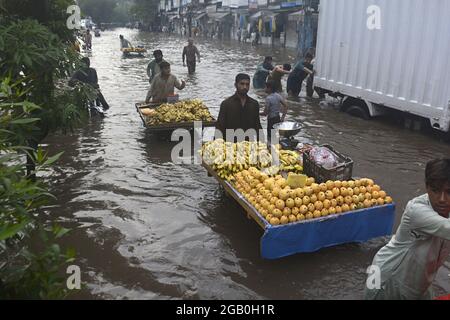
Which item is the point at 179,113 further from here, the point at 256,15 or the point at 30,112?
the point at 256,15

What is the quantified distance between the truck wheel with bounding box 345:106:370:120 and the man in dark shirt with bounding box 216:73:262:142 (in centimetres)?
590

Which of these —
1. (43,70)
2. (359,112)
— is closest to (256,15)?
(359,112)

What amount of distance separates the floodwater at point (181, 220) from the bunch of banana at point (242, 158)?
0.72 meters

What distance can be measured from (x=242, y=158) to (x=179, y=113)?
3.52 metres

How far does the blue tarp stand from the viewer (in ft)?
14.2

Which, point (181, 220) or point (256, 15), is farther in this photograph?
point (256, 15)

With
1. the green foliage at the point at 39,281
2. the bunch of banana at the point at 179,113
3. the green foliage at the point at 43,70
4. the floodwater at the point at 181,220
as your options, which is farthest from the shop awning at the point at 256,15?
the green foliage at the point at 39,281

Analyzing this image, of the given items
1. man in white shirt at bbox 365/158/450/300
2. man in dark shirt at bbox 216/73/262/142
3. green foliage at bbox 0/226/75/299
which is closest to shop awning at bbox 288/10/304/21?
man in dark shirt at bbox 216/73/262/142

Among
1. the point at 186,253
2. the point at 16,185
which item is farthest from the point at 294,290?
the point at 16,185

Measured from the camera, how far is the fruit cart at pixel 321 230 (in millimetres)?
4320

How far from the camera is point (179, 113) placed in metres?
8.80

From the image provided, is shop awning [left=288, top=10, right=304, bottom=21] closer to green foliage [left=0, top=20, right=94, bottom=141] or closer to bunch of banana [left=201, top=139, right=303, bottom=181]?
bunch of banana [left=201, top=139, right=303, bottom=181]

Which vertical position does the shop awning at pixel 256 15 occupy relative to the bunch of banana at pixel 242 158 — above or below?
above

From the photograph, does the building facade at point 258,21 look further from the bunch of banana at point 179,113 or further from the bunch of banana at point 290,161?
the bunch of banana at point 290,161
